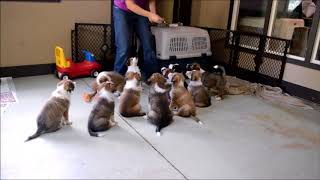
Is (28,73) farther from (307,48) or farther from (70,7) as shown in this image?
(307,48)

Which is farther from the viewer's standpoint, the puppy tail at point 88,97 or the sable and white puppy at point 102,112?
the puppy tail at point 88,97

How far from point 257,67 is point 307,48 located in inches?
20.8

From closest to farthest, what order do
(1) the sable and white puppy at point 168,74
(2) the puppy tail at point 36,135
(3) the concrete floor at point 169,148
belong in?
1. (3) the concrete floor at point 169,148
2. (2) the puppy tail at point 36,135
3. (1) the sable and white puppy at point 168,74

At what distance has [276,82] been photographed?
3.20m

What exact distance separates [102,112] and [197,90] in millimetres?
868

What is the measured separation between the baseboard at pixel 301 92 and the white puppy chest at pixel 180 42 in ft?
2.92

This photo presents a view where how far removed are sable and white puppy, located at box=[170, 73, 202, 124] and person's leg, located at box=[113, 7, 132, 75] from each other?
783 millimetres

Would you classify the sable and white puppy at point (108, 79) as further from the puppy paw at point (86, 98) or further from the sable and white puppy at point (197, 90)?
the sable and white puppy at point (197, 90)

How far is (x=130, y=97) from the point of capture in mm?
2150

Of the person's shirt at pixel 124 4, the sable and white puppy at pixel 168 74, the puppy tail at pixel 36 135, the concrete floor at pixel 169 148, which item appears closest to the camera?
the concrete floor at pixel 169 148

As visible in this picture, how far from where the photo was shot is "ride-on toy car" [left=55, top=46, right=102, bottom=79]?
114 inches

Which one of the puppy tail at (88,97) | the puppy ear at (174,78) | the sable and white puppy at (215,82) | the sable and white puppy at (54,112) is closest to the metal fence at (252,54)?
the sable and white puppy at (215,82)

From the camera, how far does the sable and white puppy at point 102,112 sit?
6.28ft

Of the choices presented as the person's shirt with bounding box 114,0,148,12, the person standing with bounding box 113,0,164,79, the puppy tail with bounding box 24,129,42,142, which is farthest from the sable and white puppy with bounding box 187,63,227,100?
the puppy tail with bounding box 24,129,42,142
